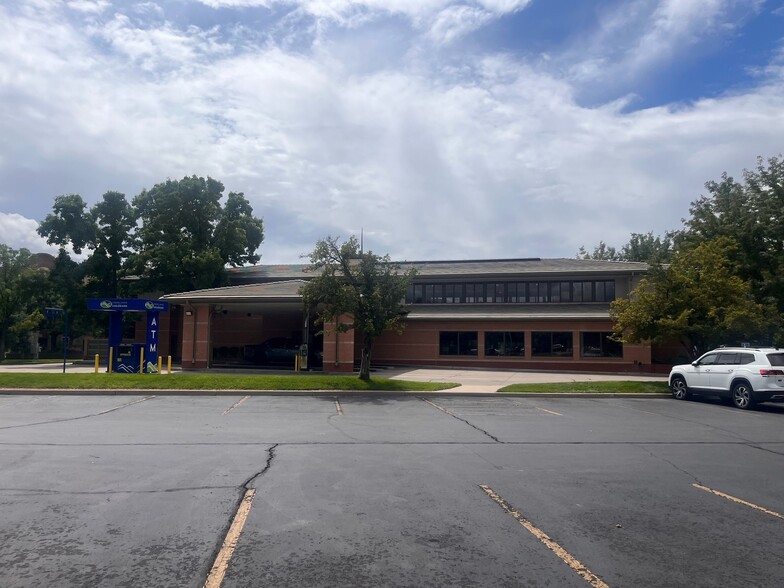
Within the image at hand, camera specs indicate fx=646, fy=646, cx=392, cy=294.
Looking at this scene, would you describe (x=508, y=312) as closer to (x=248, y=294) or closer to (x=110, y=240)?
(x=248, y=294)

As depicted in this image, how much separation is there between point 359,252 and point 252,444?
11981mm

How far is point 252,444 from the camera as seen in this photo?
10742mm

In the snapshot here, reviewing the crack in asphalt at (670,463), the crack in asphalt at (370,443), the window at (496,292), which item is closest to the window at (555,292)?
the window at (496,292)

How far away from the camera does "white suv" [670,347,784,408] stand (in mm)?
17391

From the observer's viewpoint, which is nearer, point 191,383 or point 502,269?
point 191,383

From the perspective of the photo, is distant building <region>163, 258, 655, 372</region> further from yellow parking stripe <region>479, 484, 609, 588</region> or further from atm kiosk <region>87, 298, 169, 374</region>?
yellow parking stripe <region>479, 484, 609, 588</region>

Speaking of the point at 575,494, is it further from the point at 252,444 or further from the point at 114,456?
the point at 114,456

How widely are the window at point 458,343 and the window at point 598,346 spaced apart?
224 inches

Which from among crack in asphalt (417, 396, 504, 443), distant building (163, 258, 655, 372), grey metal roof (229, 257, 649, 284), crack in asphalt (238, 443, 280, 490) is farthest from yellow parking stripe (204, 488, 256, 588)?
grey metal roof (229, 257, 649, 284)

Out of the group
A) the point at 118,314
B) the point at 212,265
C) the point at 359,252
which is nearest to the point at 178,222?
the point at 212,265

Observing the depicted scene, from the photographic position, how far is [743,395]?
18.0 meters

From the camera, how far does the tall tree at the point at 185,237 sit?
39.9 metres

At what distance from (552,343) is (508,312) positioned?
9.93ft

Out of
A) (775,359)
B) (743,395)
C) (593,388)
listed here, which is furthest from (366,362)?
(775,359)
